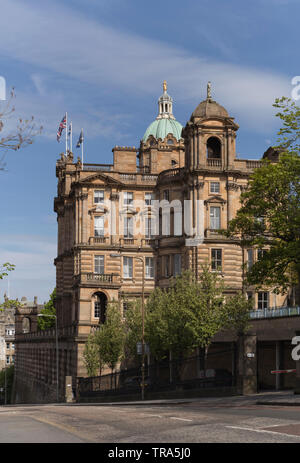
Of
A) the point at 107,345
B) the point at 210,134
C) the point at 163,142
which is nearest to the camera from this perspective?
the point at 107,345

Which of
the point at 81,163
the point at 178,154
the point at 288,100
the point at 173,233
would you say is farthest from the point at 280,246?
the point at 178,154

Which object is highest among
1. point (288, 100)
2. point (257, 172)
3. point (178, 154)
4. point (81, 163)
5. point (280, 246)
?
point (178, 154)

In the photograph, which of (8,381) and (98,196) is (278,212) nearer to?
(98,196)

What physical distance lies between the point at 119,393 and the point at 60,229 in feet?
123

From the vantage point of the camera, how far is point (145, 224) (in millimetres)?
75375

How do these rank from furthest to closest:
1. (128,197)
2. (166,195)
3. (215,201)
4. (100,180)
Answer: (128,197) → (100,180) → (166,195) → (215,201)

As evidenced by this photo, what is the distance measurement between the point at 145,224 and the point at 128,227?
1935mm

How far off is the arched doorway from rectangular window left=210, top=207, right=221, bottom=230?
1458cm

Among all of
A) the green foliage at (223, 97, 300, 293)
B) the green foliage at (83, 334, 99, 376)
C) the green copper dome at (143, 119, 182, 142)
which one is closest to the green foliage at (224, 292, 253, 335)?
the green foliage at (223, 97, 300, 293)

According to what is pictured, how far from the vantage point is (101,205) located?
74312 mm

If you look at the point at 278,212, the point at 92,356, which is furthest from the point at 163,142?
the point at 278,212

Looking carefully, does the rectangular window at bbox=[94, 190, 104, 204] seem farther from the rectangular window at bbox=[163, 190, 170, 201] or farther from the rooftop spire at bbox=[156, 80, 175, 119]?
the rooftop spire at bbox=[156, 80, 175, 119]
